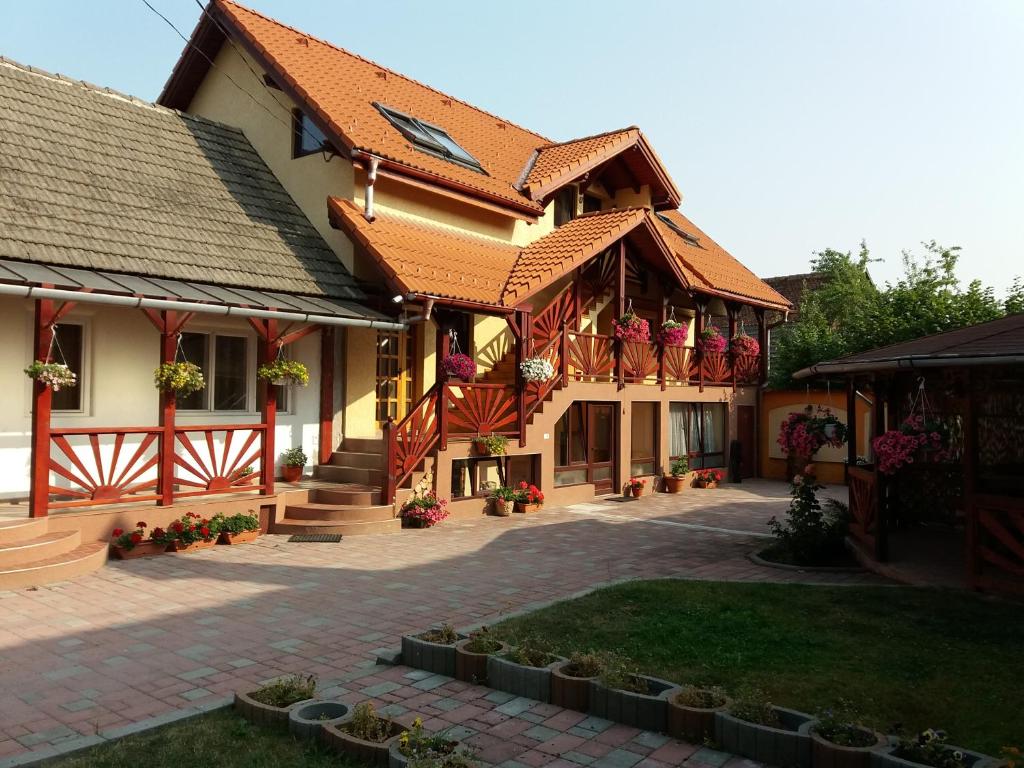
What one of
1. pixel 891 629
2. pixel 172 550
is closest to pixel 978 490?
pixel 891 629

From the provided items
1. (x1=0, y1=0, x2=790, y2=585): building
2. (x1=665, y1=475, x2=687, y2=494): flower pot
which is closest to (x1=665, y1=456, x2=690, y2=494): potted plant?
(x1=665, y1=475, x2=687, y2=494): flower pot

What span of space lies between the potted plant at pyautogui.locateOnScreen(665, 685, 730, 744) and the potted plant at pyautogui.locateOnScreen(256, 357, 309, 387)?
7891 millimetres

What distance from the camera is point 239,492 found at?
1145cm

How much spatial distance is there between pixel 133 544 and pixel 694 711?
7.40 m

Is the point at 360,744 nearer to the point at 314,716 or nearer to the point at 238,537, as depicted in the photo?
the point at 314,716

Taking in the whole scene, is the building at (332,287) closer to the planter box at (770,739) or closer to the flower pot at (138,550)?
the flower pot at (138,550)

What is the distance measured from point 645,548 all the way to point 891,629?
4.42 metres

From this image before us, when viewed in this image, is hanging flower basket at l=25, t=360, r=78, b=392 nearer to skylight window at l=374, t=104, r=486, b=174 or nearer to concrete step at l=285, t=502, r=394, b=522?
concrete step at l=285, t=502, r=394, b=522

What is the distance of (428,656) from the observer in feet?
18.7

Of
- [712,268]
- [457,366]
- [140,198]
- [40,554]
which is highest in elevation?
[712,268]

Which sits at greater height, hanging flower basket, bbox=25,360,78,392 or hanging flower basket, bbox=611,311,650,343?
hanging flower basket, bbox=611,311,650,343

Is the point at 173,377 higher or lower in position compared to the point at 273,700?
higher

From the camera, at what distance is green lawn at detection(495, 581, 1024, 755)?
498 centimetres

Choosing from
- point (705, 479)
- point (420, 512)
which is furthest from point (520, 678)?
point (705, 479)
